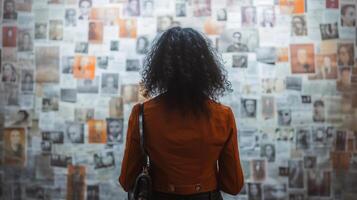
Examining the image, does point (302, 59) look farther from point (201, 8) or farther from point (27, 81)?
point (27, 81)

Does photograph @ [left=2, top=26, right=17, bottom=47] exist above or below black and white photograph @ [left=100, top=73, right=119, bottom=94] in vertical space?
above

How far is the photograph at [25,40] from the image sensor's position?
7.71 ft

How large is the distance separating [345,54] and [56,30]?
1525 mm

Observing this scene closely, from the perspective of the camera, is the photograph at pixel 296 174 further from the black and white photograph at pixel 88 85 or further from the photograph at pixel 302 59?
the black and white photograph at pixel 88 85

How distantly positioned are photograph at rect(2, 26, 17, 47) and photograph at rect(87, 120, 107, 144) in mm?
613

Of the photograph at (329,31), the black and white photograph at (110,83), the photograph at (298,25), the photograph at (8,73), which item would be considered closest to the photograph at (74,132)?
the black and white photograph at (110,83)

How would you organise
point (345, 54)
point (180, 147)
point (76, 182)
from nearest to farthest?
point (180, 147) → point (345, 54) → point (76, 182)

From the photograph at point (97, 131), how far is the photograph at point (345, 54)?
1.27 m

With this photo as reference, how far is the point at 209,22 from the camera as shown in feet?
7.47

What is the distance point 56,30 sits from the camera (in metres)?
2.34

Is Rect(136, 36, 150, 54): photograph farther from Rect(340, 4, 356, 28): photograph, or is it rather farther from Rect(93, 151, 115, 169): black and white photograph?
Rect(340, 4, 356, 28): photograph

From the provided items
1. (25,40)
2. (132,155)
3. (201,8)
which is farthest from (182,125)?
(25,40)

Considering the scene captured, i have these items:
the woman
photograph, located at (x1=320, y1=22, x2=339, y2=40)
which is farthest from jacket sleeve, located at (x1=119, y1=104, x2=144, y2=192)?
photograph, located at (x1=320, y1=22, x2=339, y2=40)

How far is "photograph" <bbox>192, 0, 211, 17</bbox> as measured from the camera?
228 cm
